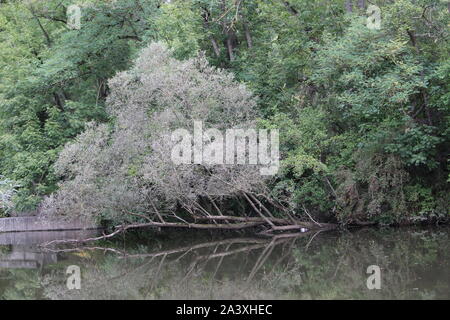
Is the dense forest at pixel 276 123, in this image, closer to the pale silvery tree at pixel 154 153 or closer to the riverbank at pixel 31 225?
the pale silvery tree at pixel 154 153

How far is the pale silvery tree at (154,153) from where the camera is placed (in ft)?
53.6

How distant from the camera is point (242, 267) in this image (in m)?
12.9

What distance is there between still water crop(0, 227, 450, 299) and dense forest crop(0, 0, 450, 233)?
1135mm

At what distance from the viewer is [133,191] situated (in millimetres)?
17000

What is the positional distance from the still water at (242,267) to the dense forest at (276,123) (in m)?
1.13

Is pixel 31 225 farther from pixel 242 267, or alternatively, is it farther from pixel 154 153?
pixel 242 267

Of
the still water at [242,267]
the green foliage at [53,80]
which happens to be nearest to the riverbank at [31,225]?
the green foliage at [53,80]

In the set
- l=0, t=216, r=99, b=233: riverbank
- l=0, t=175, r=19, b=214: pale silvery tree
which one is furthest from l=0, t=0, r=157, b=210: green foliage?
l=0, t=216, r=99, b=233: riverbank

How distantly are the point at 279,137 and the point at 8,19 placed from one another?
1753cm

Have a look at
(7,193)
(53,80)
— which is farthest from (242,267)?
(53,80)

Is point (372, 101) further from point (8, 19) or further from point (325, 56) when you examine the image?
point (8, 19)

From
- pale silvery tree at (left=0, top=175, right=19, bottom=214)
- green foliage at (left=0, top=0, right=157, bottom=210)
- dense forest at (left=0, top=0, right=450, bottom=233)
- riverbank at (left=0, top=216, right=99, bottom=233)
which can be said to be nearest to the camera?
dense forest at (left=0, top=0, right=450, bottom=233)

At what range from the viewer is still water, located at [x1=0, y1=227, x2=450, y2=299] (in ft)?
33.9

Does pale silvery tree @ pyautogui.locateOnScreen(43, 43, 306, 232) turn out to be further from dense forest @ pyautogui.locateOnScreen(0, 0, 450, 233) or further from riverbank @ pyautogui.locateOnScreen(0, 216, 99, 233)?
riverbank @ pyautogui.locateOnScreen(0, 216, 99, 233)
